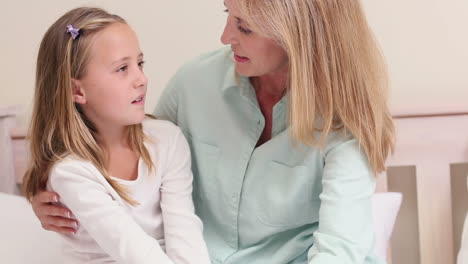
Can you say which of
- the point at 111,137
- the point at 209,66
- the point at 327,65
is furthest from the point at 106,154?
the point at 327,65

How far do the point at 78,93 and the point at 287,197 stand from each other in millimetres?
434

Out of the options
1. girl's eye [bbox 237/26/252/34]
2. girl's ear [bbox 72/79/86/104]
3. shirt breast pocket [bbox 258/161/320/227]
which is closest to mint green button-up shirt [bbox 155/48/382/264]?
shirt breast pocket [bbox 258/161/320/227]

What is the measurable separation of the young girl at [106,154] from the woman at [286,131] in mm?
87

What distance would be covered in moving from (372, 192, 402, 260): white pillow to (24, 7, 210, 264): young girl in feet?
1.48

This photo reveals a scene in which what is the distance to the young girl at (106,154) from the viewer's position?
1316 millimetres

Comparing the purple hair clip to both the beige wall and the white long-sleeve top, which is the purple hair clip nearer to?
the white long-sleeve top

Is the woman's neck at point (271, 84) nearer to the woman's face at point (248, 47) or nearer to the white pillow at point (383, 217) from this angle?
the woman's face at point (248, 47)

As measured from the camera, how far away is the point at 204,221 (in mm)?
1547

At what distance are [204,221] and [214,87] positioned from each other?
278 mm

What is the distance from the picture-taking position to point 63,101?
4.39 feet

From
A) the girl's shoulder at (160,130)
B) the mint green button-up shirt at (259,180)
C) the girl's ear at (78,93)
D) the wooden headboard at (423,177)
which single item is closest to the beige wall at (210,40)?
the wooden headboard at (423,177)

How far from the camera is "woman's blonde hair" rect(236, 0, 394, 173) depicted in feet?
4.23

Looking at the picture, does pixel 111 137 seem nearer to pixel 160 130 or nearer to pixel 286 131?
pixel 160 130

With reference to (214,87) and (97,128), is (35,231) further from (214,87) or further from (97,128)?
(214,87)
